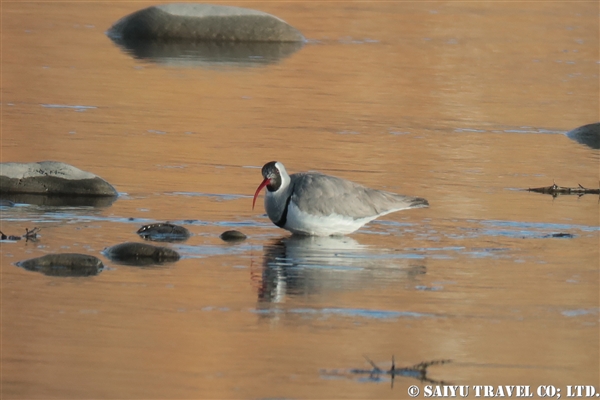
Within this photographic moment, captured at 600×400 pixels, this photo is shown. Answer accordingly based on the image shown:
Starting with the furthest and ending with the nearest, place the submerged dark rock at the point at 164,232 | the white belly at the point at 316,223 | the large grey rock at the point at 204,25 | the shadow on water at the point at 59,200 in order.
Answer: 1. the large grey rock at the point at 204,25
2. the shadow on water at the point at 59,200
3. the white belly at the point at 316,223
4. the submerged dark rock at the point at 164,232

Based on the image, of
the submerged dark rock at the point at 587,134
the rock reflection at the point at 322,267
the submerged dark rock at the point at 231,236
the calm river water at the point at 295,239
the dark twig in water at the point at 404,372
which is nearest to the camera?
the dark twig in water at the point at 404,372

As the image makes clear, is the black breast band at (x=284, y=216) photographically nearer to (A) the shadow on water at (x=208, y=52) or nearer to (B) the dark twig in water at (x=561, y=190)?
(B) the dark twig in water at (x=561, y=190)

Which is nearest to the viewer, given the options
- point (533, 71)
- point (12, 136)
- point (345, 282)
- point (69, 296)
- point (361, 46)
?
point (69, 296)

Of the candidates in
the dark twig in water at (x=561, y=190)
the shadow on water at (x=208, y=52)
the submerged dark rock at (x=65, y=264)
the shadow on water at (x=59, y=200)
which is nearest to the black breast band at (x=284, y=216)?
the shadow on water at (x=59, y=200)

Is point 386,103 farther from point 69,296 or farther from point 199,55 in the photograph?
point 69,296

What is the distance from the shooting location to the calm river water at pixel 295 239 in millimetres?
8398

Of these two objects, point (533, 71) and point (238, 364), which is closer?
point (238, 364)

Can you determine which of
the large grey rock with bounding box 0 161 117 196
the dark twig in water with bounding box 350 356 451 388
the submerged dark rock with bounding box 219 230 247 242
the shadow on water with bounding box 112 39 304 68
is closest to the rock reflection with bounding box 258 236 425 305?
the submerged dark rock with bounding box 219 230 247 242

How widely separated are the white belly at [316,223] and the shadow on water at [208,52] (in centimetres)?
1354

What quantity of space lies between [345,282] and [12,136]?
7.56 metres

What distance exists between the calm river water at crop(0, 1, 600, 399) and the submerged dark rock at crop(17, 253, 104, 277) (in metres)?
0.14

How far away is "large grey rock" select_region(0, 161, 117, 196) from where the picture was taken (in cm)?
1332

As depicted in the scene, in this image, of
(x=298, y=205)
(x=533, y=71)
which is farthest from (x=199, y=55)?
(x=298, y=205)

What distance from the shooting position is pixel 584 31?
35094 millimetres
